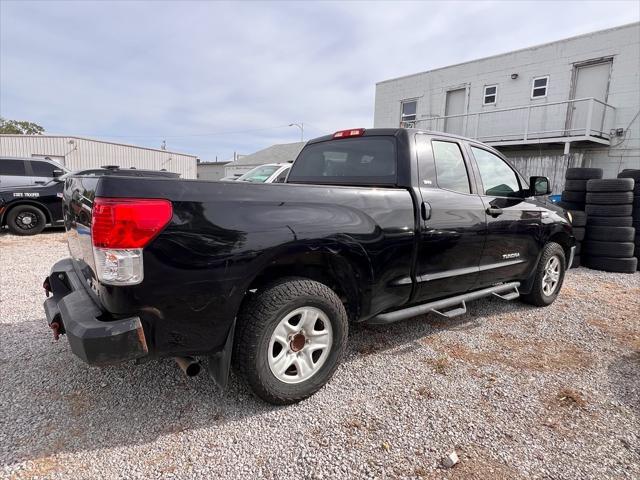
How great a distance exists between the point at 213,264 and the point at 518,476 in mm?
1946

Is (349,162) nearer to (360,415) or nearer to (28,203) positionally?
(360,415)

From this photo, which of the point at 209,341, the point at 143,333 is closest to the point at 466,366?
the point at 209,341

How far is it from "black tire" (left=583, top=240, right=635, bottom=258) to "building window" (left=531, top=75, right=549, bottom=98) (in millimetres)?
9192

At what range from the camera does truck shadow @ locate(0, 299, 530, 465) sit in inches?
85.8

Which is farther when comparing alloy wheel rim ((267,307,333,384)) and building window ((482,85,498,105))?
building window ((482,85,498,105))

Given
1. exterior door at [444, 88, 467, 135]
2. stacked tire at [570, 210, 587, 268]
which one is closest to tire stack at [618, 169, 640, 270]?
stacked tire at [570, 210, 587, 268]

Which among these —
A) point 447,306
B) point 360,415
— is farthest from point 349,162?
point 360,415

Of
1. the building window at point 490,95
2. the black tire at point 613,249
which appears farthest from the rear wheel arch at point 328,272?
the building window at point 490,95

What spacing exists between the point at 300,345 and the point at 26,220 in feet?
29.9

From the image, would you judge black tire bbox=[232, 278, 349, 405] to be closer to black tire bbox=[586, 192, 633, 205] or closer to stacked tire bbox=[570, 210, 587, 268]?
stacked tire bbox=[570, 210, 587, 268]

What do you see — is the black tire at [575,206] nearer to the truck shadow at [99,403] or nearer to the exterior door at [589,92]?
the truck shadow at [99,403]

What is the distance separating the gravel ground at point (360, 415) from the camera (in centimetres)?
203

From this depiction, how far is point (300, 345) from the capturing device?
99.9 inches

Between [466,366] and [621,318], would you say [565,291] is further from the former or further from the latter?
[466,366]
